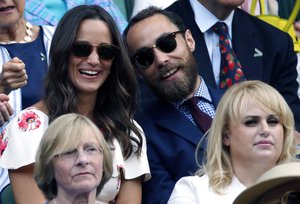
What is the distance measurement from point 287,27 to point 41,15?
1683 millimetres

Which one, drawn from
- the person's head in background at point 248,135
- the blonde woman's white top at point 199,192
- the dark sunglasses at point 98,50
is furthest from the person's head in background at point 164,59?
the blonde woman's white top at point 199,192

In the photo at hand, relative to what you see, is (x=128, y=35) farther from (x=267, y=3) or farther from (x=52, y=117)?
(x=267, y=3)

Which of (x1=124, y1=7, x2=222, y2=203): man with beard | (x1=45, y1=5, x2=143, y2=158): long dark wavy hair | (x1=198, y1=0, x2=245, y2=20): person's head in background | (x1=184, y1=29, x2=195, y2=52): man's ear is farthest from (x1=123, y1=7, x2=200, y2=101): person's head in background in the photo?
(x1=198, y1=0, x2=245, y2=20): person's head in background

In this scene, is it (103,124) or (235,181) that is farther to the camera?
(103,124)

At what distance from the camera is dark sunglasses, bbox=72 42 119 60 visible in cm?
540

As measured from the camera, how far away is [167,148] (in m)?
5.61

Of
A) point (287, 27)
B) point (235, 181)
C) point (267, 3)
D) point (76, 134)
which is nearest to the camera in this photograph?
point (76, 134)

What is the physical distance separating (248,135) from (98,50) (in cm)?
92

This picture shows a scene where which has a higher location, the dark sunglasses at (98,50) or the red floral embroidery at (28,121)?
the dark sunglasses at (98,50)

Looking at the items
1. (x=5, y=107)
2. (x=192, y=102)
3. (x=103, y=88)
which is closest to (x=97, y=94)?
(x=103, y=88)

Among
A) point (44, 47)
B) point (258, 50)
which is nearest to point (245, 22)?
point (258, 50)

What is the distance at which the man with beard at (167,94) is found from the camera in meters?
5.56

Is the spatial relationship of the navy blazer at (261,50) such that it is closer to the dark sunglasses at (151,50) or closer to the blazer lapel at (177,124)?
the dark sunglasses at (151,50)

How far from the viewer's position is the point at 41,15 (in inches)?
256
